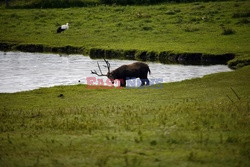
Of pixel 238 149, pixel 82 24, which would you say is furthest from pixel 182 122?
pixel 82 24

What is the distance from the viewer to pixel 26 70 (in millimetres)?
35906

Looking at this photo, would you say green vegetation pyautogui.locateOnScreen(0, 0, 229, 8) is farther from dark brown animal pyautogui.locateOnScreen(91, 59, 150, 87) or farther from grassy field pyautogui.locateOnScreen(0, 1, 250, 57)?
dark brown animal pyautogui.locateOnScreen(91, 59, 150, 87)

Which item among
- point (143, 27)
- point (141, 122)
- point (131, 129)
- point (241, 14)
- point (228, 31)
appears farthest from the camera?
point (143, 27)

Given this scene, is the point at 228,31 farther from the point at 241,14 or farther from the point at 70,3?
the point at 70,3

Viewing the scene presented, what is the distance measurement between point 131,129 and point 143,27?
36262mm

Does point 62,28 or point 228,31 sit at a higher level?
point 228,31

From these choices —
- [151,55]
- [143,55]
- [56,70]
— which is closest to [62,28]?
[143,55]

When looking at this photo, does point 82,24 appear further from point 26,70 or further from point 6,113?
point 6,113

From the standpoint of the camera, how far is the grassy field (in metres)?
41.2

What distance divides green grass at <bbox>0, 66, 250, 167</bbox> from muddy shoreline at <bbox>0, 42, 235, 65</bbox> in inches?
530

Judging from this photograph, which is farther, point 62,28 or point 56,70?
point 62,28

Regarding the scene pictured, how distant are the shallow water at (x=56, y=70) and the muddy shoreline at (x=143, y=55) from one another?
5.31 feet

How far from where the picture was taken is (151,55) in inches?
1543

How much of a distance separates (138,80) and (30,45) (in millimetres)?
24049
